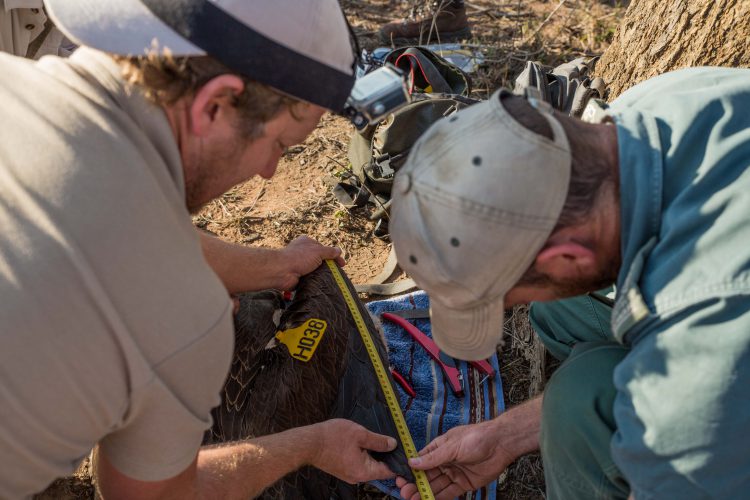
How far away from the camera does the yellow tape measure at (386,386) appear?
256 centimetres

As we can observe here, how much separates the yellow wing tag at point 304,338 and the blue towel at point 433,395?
1.58 ft

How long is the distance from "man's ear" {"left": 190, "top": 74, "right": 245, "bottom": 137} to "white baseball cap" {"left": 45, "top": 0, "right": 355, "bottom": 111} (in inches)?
1.8

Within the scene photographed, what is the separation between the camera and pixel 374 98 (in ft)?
6.89

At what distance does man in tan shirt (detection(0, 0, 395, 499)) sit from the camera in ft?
5.16

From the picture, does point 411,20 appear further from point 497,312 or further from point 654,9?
point 497,312

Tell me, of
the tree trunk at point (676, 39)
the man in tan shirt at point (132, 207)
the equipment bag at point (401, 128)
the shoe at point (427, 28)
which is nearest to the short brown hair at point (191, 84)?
→ the man in tan shirt at point (132, 207)

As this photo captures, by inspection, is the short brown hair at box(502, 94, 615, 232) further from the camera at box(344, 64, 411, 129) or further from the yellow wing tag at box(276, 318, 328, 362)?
the yellow wing tag at box(276, 318, 328, 362)

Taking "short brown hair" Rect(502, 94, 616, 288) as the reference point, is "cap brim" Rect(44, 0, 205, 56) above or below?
above

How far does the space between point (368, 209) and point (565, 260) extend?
2.35 metres

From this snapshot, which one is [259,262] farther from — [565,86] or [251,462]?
[565,86]

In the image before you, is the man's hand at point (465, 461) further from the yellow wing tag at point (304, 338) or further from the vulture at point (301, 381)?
the yellow wing tag at point (304, 338)

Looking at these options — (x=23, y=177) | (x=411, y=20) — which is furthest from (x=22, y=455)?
(x=411, y=20)

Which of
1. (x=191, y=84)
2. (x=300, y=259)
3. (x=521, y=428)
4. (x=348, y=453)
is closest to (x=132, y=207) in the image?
(x=191, y=84)

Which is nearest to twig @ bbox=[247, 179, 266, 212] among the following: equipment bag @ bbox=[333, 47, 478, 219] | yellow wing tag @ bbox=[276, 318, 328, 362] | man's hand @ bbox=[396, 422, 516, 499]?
equipment bag @ bbox=[333, 47, 478, 219]
